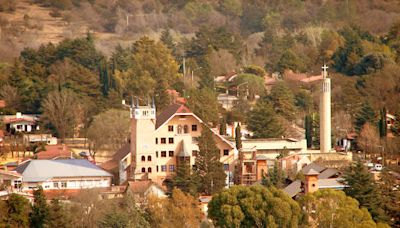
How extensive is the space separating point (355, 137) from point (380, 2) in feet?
167

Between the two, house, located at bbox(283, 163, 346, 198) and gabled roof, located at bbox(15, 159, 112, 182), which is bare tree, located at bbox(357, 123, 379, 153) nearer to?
house, located at bbox(283, 163, 346, 198)

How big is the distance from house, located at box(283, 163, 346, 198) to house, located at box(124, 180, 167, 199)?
4.05m

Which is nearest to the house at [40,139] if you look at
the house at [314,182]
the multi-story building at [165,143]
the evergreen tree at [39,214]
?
the multi-story building at [165,143]

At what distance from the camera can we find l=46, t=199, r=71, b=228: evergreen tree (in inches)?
2064

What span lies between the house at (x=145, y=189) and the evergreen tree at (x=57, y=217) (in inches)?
141

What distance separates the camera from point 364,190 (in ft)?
181

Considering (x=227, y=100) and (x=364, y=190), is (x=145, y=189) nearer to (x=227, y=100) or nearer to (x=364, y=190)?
(x=364, y=190)

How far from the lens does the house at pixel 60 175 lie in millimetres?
58625

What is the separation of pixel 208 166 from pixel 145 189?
3.56 meters

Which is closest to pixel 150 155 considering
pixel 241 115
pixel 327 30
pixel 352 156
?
pixel 352 156

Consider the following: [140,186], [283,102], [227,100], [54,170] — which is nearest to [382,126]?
[283,102]

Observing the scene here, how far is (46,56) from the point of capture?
82.8 metres

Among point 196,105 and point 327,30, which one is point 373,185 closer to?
point 196,105

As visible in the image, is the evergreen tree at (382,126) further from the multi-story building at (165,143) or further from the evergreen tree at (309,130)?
the multi-story building at (165,143)
